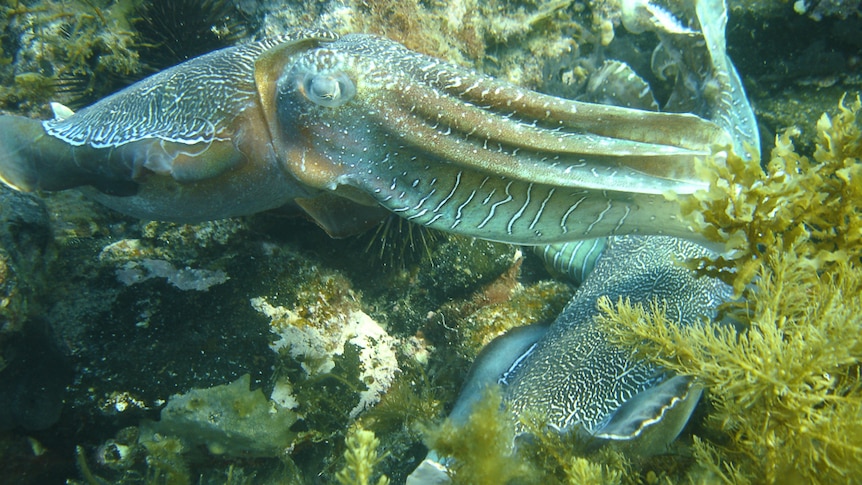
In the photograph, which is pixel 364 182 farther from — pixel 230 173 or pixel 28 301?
pixel 28 301

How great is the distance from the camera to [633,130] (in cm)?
243

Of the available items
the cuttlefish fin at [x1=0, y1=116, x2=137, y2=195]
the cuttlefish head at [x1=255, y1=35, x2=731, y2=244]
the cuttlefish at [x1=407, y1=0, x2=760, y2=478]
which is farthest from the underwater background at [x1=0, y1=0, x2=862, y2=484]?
the cuttlefish fin at [x1=0, y1=116, x2=137, y2=195]

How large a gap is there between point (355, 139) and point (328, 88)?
30cm

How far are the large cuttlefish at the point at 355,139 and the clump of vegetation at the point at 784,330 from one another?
0.34 meters

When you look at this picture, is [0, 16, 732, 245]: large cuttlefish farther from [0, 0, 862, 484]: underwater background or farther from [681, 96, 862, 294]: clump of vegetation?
[0, 0, 862, 484]: underwater background

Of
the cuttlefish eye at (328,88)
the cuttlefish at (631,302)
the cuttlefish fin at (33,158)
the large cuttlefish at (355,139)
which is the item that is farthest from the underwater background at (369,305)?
the cuttlefish eye at (328,88)

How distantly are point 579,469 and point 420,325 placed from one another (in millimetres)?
2282

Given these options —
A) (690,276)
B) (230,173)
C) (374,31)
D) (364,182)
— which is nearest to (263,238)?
(230,173)

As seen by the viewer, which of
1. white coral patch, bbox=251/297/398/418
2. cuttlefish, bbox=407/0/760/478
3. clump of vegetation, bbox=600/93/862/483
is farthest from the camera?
white coral patch, bbox=251/297/398/418

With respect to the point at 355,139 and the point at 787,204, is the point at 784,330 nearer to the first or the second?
the point at 787,204

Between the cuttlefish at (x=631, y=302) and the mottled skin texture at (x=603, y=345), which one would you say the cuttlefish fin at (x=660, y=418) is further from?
the mottled skin texture at (x=603, y=345)

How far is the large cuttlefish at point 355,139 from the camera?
2.40 m

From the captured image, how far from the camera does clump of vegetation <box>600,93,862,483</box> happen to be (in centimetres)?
178

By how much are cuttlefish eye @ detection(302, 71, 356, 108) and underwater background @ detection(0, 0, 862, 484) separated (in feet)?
4.17
